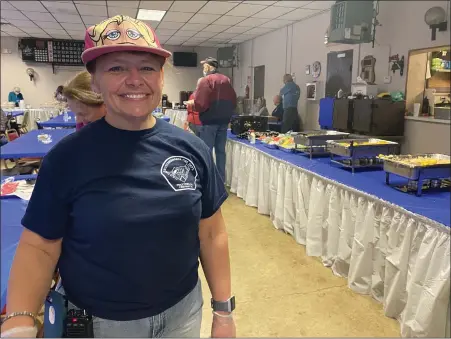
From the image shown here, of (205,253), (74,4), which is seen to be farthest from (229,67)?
(205,253)

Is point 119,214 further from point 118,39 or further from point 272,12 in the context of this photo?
point 272,12

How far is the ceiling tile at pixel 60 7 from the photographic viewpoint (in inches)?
172

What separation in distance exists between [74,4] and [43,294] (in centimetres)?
459

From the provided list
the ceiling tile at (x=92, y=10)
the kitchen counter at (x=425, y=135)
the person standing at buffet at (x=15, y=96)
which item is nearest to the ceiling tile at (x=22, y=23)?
the ceiling tile at (x=92, y=10)

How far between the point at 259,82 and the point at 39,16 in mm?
3382

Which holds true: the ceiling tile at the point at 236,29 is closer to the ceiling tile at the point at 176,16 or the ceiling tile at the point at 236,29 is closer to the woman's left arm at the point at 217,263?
the ceiling tile at the point at 176,16

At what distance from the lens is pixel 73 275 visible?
67 cm

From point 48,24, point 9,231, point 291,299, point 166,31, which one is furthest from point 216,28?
point 9,231

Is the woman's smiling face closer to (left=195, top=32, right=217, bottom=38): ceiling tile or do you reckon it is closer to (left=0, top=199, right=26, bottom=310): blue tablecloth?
(left=0, top=199, right=26, bottom=310): blue tablecloth

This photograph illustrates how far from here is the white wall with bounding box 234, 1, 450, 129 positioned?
9.78 ft

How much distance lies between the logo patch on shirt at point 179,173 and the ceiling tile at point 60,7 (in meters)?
4.48

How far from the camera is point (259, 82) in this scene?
615 cm

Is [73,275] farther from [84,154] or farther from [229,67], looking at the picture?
[229,67]

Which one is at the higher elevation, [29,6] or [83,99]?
[29,6]
